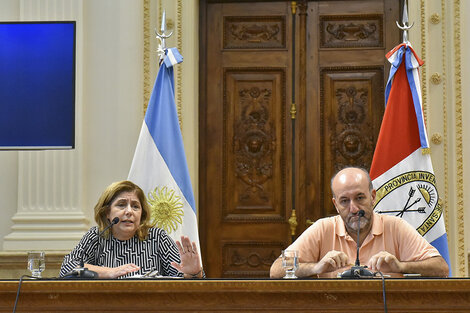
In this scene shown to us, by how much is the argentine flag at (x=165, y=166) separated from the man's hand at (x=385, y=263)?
1897 mm

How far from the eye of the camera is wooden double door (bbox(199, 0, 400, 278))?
20.2ft

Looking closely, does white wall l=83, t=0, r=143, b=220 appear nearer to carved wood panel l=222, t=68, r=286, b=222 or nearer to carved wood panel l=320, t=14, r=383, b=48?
carved wood panel l=222, t=68, r=286, b=222

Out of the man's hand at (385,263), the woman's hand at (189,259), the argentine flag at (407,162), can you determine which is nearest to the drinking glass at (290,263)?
the man's hand at (385,263)

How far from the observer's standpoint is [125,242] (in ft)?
13.8

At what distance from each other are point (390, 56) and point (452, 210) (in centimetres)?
117

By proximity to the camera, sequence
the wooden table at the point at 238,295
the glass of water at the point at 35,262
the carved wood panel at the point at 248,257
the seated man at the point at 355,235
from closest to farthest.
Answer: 1. the wooden table at the point at 238,295
2. the glass of water at the point at 35,262
3. the seated man at the point at 355,235
4. the carved wood panel at the point at 248,257

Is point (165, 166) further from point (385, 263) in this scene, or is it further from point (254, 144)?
point (385, 263)

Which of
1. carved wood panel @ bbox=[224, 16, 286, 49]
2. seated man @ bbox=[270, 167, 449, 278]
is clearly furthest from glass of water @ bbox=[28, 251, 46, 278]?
carved wood panel @ bbox=[224, 16, 286, 49]

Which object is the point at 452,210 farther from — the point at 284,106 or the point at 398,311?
the point at 398,311

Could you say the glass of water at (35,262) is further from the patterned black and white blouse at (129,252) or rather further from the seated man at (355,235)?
the seated man at (355,235)

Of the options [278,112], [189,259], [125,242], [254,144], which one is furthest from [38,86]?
[278,112]

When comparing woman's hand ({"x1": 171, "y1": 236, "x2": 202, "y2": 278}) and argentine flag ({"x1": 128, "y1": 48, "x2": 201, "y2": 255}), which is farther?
argentine flag ({"x1": 128, "y1": 48, "x2": 201, "y2": 255})

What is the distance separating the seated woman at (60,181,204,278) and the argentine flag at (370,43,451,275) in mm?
1562

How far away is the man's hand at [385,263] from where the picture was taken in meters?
3.42
